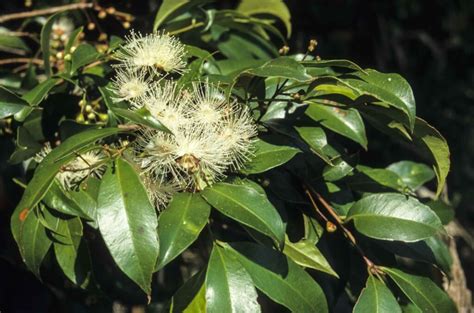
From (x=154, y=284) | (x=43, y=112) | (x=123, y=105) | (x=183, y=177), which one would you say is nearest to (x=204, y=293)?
(x=183, y=177)

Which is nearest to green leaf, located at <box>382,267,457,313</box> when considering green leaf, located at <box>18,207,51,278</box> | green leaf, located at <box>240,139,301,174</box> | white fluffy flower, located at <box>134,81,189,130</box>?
green leaf, located at <box>240,139,301,174</box>

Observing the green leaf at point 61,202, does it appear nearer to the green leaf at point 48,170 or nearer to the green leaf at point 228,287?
the green leaf at point 48,170

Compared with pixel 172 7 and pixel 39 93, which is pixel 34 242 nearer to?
pixel 39 93

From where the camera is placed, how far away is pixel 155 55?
0.99 meters

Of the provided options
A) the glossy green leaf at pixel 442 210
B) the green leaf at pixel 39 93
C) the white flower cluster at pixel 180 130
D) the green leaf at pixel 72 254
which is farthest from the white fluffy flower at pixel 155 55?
the glossy green leaf at pixel 442 210

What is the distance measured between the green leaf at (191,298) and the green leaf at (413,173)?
0.51 m

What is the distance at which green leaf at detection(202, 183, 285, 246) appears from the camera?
832 millimetres

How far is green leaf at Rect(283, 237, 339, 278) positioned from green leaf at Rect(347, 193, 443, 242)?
8 cm

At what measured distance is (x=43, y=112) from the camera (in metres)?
1.11

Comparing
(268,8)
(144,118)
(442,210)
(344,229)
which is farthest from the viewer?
(268,8)

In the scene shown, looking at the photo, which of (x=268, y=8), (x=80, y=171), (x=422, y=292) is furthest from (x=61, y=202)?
(x=268, y=8)

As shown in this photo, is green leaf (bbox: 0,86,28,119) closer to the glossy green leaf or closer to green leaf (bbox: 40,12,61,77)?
green leaf (bbox: 40,12,61,77)

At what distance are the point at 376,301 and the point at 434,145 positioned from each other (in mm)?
217

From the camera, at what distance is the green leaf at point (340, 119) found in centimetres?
106
